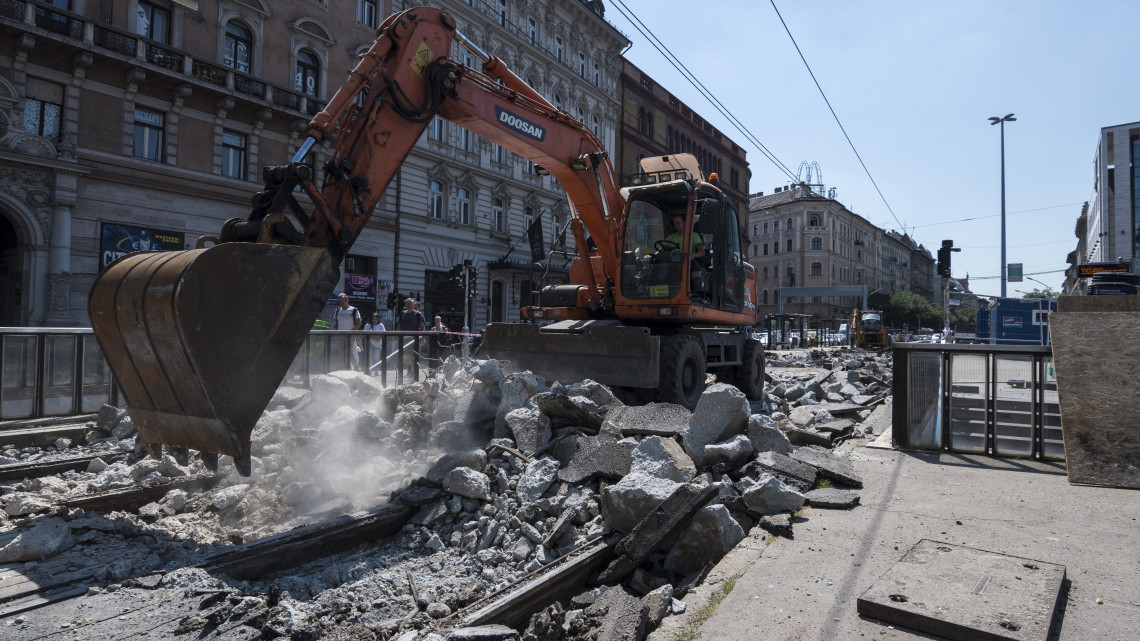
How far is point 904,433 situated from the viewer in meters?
6.72

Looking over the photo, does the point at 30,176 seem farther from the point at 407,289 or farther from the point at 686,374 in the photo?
the point at 686,374

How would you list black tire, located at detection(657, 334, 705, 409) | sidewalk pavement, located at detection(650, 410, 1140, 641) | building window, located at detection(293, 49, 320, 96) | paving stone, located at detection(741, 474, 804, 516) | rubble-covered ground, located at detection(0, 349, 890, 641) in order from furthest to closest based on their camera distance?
1. building window, located at detection(293, 49, 320, 96)
2. black tire, located at detection(657, 334, 705, 409)
3. paving stone, located at detection(741, 474, 804, 516)
4. rubble-covered ground, located at detection(0, 349, 890, 641)
5. sidewalk pavement, located at detection(650, 410, 1140, 641)

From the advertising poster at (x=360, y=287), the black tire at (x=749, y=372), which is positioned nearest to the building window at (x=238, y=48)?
the advertising poster at (x=360, y=287)

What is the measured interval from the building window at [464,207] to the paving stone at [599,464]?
74.3ft

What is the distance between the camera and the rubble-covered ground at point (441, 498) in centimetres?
350

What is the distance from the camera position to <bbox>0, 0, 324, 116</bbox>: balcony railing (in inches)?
600

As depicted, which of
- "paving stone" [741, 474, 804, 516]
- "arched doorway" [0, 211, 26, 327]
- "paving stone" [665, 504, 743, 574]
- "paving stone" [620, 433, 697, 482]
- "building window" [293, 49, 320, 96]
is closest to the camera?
"paving stone" [665, 504, 743, 574]

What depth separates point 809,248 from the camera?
70.8 metres

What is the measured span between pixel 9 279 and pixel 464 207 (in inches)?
593

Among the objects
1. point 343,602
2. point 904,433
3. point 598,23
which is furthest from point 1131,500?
point 598,23

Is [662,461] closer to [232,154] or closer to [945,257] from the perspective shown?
[945,257]

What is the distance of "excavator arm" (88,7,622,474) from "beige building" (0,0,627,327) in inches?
589

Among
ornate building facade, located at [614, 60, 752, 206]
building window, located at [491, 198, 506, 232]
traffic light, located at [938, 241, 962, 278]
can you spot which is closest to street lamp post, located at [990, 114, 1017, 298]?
traffic light, located at [938, 241, 962, 278]

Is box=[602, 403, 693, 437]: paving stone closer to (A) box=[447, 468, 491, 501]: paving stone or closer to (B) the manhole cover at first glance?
(A) box=[447, 468, 491, 501]: paving stone
